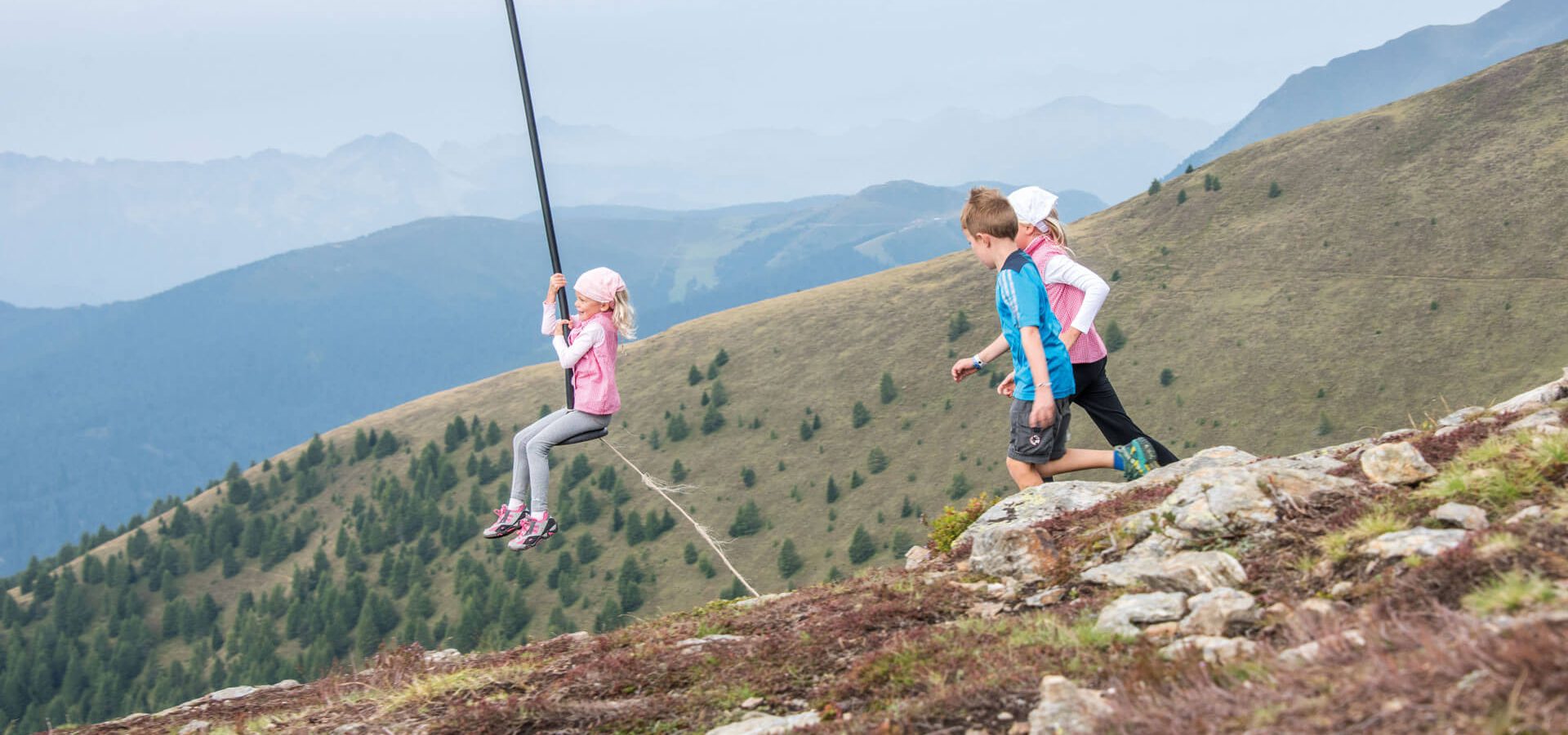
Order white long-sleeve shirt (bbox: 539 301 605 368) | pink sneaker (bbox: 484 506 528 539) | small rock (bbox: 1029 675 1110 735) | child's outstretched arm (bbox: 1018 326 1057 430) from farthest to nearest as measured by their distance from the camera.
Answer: pink sneaker (bbox: 484 506 528 539)
white long-sleeve shirt (bbox: 539 301 605 368)
child's outstretched arm (bbox: 1018 326 1057 430)
small rock (bbox: 1029 675 1110 735)

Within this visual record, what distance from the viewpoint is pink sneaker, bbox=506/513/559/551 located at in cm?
1176

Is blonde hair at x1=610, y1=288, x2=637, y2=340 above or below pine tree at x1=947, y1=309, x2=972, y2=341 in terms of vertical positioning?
above

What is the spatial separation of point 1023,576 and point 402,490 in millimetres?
185021

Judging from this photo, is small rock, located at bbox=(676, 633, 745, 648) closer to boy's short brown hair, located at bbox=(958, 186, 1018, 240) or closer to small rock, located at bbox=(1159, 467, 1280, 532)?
small rock, located at bbox=(1159, 467, 1280, 532)

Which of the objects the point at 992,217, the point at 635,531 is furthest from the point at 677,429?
the point at 992,217

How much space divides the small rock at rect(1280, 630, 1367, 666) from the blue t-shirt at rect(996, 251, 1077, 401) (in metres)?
5.02

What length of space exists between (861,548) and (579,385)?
116m

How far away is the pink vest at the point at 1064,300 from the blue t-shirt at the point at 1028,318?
0.39m

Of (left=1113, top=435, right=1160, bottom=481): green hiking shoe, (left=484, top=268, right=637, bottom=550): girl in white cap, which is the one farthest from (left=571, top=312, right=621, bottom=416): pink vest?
(left=1113, top=435, right=1160, bottom=481): green hiking shoe

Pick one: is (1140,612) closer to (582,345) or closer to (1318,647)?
(1318,647)

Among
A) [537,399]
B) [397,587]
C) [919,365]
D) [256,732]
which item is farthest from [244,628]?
[256,732]

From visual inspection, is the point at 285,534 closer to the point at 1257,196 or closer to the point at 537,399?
the point at 537,399

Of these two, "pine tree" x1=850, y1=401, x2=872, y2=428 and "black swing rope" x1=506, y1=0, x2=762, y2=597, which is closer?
"black swing rope" x1=506, y1=0, x2=762, y2=597

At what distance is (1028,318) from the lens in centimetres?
973
